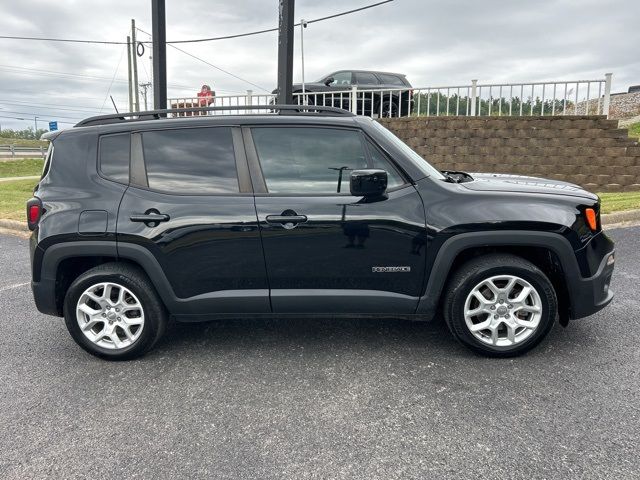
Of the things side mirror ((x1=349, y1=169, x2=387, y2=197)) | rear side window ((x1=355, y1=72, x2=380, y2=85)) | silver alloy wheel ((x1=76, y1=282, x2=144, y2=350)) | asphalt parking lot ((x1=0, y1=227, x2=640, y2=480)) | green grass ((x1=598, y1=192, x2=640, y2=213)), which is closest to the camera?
asphalt parking lot ((x1=0, y1=227, x2=640, y2=480))

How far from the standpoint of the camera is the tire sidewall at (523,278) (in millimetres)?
3139

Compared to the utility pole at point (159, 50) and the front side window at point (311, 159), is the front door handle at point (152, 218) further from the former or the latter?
the utility pole at point (159, 50)

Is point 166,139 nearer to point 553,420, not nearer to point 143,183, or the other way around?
point 143,183

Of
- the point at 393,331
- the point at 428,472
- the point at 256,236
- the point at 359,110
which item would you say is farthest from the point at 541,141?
the point at 428,472

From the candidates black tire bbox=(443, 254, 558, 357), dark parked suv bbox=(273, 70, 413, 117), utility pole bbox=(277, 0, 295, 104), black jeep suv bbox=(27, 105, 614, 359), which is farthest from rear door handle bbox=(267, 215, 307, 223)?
dark parked suv bbox=(273, 70, 413, 117)

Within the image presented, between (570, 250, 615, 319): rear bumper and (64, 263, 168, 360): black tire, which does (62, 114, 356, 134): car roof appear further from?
(570, 250, 615, 319): rear bumper

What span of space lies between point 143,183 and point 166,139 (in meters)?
0.36

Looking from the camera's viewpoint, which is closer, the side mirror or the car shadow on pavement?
the side mirror

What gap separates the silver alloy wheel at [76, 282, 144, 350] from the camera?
131 inches

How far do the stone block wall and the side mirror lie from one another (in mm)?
8617

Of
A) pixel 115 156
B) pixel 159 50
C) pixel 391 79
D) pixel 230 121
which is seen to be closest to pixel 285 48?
pixel 159 50

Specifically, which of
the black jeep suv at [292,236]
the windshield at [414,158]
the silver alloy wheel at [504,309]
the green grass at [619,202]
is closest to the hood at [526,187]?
the black jeep suv at [292,236]

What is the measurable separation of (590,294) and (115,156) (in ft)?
11.4

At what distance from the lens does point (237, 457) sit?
2.29m
